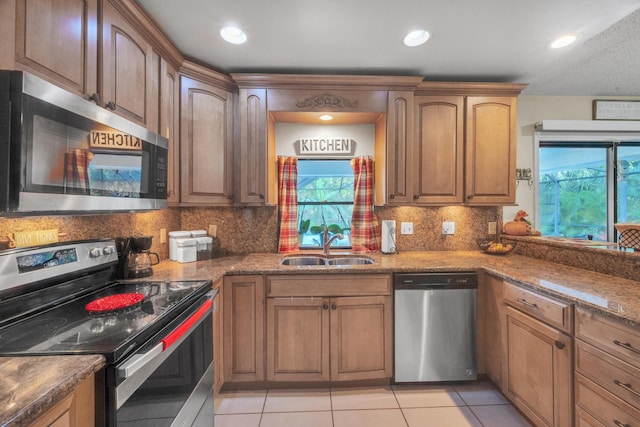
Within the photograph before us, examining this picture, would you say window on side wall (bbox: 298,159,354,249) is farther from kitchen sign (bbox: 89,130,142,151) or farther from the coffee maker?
kitchen sign (bbox: 89,130,142,151)

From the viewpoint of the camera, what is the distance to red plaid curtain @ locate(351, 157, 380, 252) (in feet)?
8.40

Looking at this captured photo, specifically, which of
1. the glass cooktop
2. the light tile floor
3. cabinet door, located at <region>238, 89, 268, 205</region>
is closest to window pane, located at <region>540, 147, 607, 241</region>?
the light tile floor

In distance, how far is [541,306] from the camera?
4.86ft

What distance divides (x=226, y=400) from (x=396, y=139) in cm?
231

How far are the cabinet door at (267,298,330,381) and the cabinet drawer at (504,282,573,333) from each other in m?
1.18

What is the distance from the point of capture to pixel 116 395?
2.75 feet

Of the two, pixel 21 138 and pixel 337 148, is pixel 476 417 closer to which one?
pixel 337 148

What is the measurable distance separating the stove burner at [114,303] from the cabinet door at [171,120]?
748 mm

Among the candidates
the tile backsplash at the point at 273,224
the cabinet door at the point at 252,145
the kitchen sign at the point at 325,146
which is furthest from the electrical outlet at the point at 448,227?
the cabinet door at the point at 252,145

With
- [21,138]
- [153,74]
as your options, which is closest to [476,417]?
[21,138]

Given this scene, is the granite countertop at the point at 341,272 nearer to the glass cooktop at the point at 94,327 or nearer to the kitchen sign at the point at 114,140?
the glass cooktop at the point at 94,327

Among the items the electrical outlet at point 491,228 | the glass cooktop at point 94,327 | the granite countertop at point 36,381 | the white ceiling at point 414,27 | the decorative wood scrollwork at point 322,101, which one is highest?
the white ceiling at point 414,27

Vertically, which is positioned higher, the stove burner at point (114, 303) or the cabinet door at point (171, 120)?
the cabinet door at point (171, 120)

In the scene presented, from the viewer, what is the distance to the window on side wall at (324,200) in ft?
8.75
